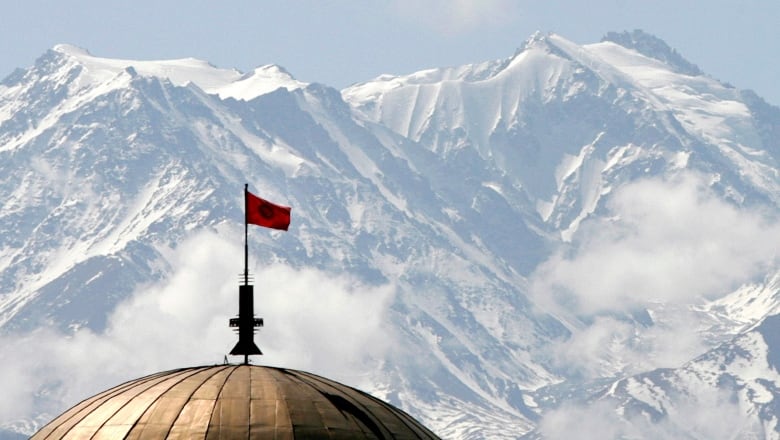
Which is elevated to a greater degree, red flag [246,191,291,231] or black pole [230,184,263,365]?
red flag [246,191,291,231]

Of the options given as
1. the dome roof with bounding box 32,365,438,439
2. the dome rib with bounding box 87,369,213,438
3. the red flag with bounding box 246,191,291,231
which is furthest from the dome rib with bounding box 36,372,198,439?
the red flag with bounding box 246,191,291,231

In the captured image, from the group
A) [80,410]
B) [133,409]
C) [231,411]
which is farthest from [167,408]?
[80,410]

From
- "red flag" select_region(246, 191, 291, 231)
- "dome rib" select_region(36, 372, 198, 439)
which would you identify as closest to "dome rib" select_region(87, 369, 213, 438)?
"dome rib" select_region(36, 372, 198, 439)

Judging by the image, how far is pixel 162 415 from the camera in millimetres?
80375

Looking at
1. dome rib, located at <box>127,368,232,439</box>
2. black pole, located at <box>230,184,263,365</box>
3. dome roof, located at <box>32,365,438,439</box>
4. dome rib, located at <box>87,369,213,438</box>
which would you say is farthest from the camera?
black pole, located at <box>230,184,263,365</box>

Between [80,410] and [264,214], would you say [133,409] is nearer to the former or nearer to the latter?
[80,410]

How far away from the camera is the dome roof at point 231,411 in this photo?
79.4 metres

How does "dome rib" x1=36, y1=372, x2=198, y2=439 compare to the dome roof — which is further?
"dome rib" x1=36, y1=372, x2=198, y2=439

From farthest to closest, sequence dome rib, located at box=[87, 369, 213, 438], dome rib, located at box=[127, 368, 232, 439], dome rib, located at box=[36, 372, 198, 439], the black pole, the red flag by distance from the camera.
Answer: the red flag
the black pole
dome rib, located at box=[36, 372, 198, 439]
dome rib, located at box=[87, 369, 213, 438]
dome rib, located at box=[127, 368, 232, 439]

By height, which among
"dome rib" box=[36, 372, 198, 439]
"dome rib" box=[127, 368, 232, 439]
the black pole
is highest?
the black pole

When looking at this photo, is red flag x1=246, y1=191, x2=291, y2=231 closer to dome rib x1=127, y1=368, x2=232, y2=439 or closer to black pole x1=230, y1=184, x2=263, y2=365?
black pole x1=230, y1=184, x2=263, y2=365

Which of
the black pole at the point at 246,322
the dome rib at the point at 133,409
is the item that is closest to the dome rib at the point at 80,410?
the dome rib at the point at 133,409

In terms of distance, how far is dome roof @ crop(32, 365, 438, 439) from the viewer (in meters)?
79.4

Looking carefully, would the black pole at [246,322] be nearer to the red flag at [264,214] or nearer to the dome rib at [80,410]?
the dome rib at [80,410]
